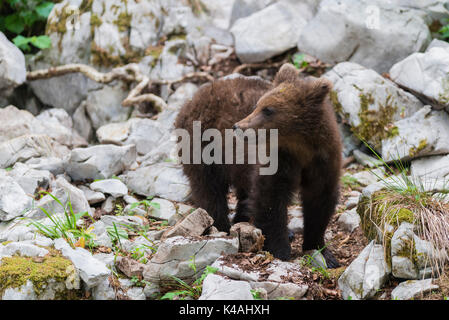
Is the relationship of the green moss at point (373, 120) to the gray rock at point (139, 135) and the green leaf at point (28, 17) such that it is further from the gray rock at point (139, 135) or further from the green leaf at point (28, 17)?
the green leaf at point (28, 17)

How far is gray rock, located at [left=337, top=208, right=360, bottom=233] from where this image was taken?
17.1ft

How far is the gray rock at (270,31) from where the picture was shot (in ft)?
28.3

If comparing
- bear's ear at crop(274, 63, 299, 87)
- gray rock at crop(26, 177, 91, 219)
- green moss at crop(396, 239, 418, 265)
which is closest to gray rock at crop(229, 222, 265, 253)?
green moss at crop(396, 239, 418, 265)

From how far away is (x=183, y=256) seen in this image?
3.83 meters

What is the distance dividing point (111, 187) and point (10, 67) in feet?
12.3

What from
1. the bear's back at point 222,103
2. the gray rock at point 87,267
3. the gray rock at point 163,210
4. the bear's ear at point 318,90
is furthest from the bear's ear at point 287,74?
the gray rock at point 87,267

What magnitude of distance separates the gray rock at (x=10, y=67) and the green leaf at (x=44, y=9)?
3.24 feet

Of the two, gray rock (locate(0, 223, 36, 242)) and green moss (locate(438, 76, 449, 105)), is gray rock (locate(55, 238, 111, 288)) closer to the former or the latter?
gray rock (locate(0, 223, 36, 242))

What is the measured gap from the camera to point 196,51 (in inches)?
366

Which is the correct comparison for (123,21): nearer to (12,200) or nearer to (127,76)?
(127,76)

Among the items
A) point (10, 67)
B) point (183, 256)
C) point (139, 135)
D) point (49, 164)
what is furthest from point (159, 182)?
point (10, 67)

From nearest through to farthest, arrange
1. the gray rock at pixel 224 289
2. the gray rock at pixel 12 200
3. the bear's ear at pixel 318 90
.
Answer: the gray rock at pixel 224 289, the bear's ear at pixel 318 90, the gray rock at pixel 12 200
